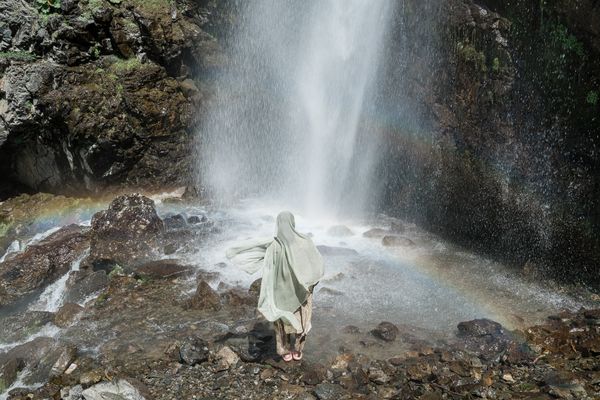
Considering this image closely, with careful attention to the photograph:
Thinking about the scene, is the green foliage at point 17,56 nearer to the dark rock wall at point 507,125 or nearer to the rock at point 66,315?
the rock at point 66,315

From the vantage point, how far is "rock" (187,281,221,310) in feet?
27.9

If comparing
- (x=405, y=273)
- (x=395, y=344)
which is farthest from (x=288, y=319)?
(x=405, y=273)

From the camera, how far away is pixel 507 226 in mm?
11023

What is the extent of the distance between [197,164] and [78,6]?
18.9ft

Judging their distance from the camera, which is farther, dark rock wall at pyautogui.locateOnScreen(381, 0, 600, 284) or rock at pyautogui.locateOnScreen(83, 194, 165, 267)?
rock at pyautogui.locateOnScreen(83, 194, 165, 267)

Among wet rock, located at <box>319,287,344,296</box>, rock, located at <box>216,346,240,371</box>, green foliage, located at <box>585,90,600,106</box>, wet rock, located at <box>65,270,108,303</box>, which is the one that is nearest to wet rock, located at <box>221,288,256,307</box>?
wet rock, located at <box>319,287,344,296</box>

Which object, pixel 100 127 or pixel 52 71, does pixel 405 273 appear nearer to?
pixel 100 127

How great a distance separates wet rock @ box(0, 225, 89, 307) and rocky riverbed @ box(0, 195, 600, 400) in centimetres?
3

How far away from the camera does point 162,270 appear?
10094mm

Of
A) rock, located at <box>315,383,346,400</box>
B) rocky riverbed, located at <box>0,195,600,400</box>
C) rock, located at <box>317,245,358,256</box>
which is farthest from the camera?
rock, located at <box>317,245,358,256</box>

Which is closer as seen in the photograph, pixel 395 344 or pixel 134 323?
pixel 395 344

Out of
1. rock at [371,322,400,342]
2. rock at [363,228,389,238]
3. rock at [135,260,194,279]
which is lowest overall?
rock at [135,260,194,279]

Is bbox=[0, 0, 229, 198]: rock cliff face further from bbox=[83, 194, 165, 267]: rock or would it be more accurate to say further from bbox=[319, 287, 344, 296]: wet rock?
bbox=[319, 287, 344, 296]: wet rock

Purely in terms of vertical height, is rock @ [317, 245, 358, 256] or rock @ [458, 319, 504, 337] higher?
rock @ [458, 319, 504, 337]
